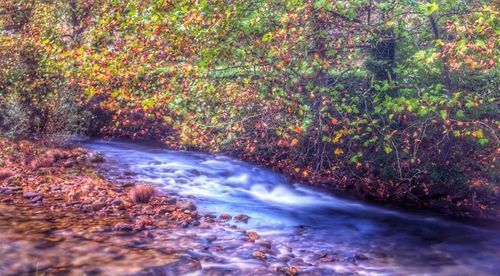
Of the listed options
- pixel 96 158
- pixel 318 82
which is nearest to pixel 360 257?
pixel 318 82

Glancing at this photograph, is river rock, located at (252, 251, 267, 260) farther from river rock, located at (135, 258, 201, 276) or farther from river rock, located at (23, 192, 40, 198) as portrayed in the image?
river rock, located at (23, 192, 40, 198)

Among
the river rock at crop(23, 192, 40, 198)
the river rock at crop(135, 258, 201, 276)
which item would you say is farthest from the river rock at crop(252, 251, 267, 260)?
the river rock at crop(23, 192, 40, 198)

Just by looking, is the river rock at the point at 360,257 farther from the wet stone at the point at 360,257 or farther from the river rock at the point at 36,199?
the river rock at the point at 36,199

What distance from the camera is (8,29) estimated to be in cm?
1845

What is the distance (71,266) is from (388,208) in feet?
27.0

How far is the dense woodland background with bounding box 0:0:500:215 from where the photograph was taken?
30.5ft

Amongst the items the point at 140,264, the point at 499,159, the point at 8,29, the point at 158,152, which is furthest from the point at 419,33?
the point at 8,29

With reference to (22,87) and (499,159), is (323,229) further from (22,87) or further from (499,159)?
(22,87)

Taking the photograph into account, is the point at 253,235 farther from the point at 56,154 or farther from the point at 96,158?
the point at 56,154

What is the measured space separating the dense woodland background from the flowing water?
105 centimetres

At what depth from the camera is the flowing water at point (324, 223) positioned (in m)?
8.04

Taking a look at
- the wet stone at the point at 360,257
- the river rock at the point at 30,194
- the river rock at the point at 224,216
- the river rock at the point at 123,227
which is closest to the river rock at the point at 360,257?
the wet stone at the point at 360,257

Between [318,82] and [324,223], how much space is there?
374cm

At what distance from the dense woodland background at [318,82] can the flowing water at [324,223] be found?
1046 millimetres
